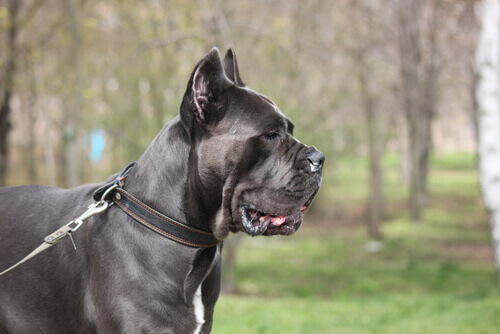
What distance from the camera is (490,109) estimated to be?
8602 millimetres

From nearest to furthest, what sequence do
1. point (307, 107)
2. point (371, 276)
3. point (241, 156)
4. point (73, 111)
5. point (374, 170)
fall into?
point (241, 156)
point (73, 111)
point (307, 107)
point (371, 276)
point (374, 170)

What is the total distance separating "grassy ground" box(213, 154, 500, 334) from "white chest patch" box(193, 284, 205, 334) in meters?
4.02

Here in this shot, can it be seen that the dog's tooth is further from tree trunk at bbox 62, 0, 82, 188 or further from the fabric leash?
tree trunk at bbox 62, 0, 82, 188

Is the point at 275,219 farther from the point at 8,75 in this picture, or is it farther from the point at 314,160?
the point at 8,75

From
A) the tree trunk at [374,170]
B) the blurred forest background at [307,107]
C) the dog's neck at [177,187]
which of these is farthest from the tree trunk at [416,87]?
the dog's neck at [177,187]

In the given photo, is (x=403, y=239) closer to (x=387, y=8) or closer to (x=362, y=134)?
(x=362, y=134)

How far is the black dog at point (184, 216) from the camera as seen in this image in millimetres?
3016

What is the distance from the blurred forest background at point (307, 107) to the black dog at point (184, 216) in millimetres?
4085

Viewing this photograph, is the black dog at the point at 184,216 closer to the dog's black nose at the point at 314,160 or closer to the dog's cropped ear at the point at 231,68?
the dog's black nose at the point at 314,160

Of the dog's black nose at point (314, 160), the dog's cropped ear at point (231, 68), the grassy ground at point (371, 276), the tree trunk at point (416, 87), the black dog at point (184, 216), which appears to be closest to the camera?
the black dog at point (184, 216)

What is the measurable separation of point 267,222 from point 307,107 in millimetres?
8841

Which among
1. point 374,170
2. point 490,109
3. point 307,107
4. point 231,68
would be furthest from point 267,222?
point 374,170

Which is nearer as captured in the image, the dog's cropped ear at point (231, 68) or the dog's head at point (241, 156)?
the dog's head at point (241, 156)

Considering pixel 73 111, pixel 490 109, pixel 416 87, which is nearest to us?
pixel 490 109
